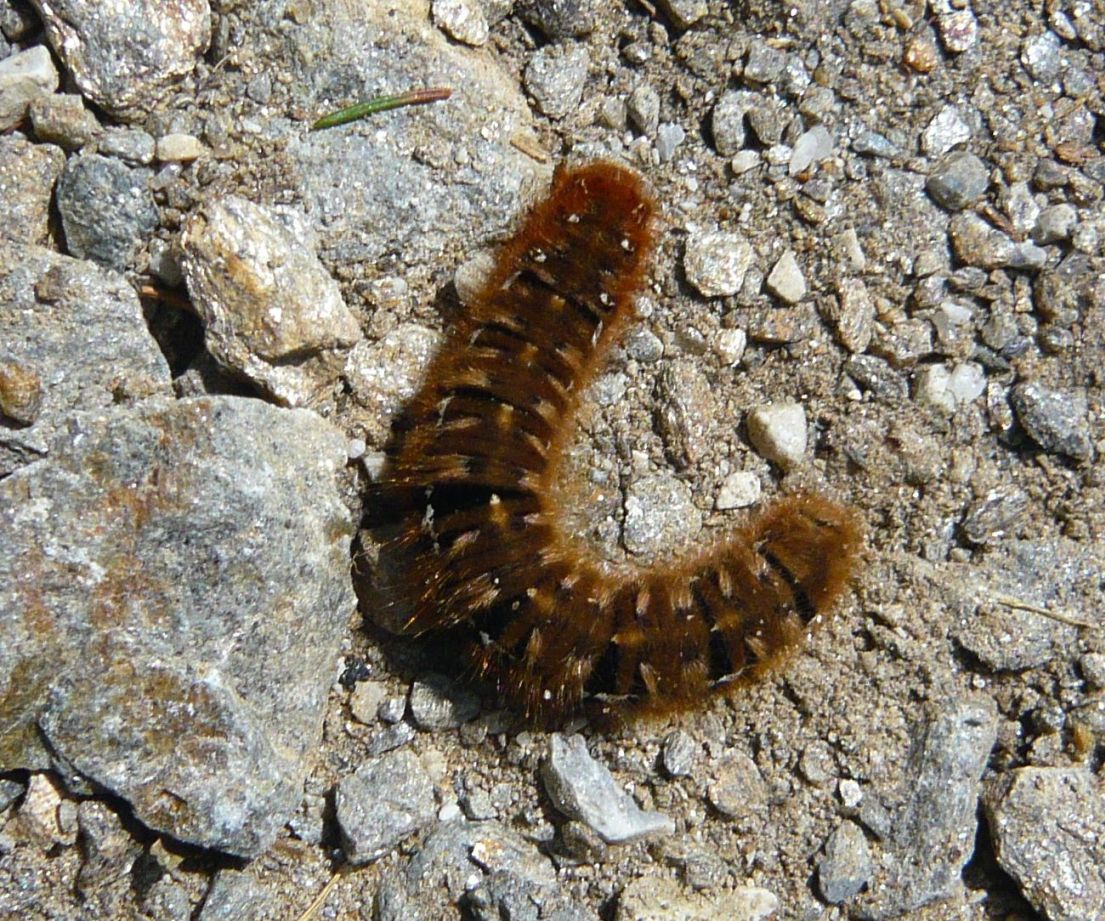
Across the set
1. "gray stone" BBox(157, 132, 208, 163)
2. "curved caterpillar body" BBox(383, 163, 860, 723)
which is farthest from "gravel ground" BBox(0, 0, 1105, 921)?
"curved caterpillar body" BBox(383, 163, 860, 723)

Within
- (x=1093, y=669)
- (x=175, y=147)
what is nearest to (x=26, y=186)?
(x=175, y=147)

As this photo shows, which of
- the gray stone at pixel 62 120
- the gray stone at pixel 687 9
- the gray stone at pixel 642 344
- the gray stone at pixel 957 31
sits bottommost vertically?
the gray stone at pixel 642 344

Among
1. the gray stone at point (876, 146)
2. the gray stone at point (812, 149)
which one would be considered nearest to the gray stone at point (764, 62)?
the gray stone at point (812, 149)

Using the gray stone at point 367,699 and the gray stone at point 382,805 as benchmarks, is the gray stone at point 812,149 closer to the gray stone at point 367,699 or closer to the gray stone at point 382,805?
the gray stone at point 367,699

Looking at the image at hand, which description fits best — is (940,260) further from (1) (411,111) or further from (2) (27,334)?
(2) (27,334)

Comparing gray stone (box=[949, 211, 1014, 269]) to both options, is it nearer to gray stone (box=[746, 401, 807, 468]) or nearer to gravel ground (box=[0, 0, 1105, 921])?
gravel ground (box=[0, 0, 1105, 921])

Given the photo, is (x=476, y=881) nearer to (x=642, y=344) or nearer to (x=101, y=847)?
(x=101, y=847)

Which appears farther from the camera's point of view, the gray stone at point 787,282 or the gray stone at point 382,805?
the gray stone at point 787,282
